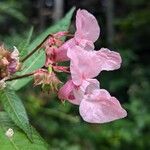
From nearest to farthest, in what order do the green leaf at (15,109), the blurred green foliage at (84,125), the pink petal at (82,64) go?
the pink petal at (82,64) < the green leaf at (15,109) < the blurred green foliage at (84,125)

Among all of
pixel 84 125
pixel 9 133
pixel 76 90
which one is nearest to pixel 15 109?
pixel 9 133

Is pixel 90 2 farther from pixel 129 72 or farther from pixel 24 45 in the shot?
pixel 24 45

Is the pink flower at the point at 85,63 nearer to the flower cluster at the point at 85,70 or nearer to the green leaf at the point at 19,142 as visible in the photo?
the flower cluster at the point at 85,70

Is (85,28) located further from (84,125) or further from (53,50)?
(84,125)

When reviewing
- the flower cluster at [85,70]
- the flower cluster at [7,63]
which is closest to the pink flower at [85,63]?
the flower cluster at [85,70]

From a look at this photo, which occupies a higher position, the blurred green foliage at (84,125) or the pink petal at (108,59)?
the pink petal at (108,59)

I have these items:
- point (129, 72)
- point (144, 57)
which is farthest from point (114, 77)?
point (144, 57)

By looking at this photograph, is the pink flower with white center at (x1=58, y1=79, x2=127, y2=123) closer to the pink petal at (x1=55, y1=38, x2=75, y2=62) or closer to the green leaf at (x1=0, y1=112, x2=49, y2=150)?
the pink petal at (x1=55, y1=38, x2=75, y2=62)

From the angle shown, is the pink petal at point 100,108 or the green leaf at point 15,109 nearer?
the pink petal at point 100,108
